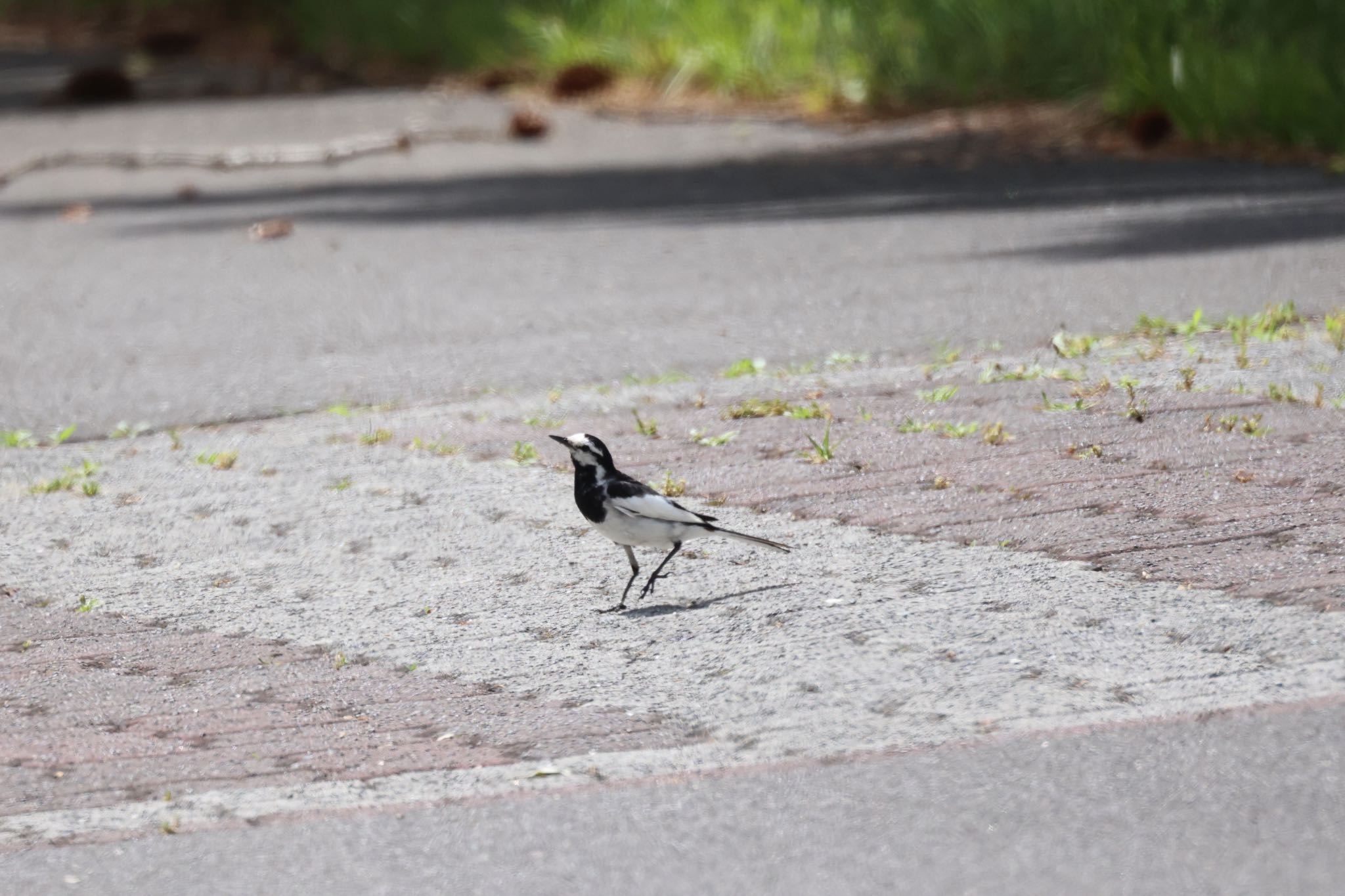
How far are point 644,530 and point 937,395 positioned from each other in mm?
2309

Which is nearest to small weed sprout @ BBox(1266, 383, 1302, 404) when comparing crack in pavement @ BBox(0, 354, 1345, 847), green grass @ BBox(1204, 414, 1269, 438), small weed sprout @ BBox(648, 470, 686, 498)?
green grass @ BBox(1204, 414, 1269, 438)

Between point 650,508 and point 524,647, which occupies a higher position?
point 650,508

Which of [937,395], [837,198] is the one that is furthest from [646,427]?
[837,198]

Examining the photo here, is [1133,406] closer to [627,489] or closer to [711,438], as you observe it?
[711,438]

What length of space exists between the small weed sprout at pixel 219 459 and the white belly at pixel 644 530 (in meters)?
2.21

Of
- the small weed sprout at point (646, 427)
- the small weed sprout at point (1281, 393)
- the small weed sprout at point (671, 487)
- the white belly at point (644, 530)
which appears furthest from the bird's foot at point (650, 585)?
the small weed sprout at point (1281, 393)

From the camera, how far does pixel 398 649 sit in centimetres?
488

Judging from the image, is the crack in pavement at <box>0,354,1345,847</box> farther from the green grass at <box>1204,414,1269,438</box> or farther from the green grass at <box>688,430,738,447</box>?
the green grass at <box>1204,414,1269,438</box>

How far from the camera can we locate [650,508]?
187 inches

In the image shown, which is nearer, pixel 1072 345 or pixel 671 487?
pixel 671 487

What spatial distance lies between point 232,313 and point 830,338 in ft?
10.8

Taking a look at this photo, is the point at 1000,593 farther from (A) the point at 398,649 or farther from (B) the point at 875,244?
(B) the point at 875,244

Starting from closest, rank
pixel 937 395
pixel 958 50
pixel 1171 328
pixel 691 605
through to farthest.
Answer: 1. pixel 691 605
2. pixel 937 395
3. pixel 1171 328
4. pixel 958 50

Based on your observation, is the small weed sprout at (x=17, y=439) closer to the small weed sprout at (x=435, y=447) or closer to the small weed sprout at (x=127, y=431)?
the small weed sprout at (x=127, y=431)
